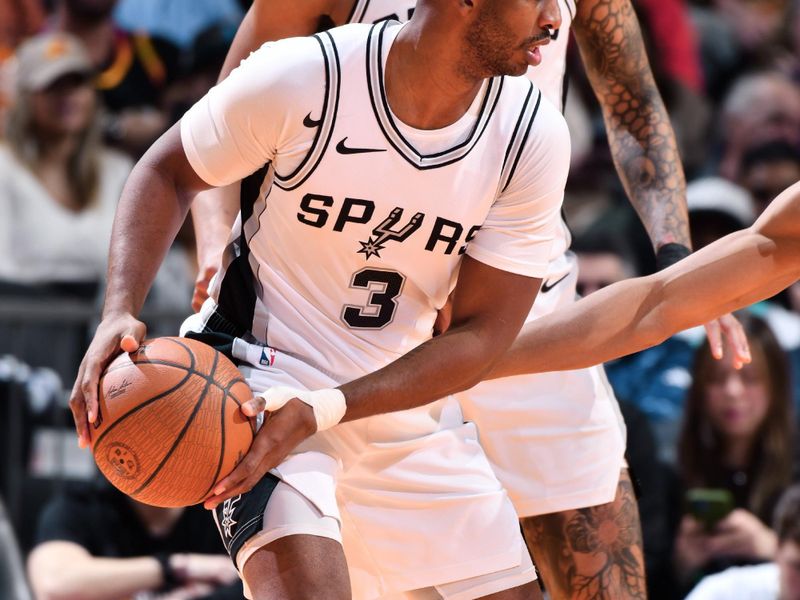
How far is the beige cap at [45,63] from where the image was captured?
7344 mm

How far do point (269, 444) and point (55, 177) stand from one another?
15.5 ft

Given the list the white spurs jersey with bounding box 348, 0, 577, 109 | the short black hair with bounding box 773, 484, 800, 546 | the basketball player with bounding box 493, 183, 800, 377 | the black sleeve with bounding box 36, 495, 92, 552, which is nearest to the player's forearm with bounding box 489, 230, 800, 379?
→ the basketball player with bounding box 493, 183, 800, 377

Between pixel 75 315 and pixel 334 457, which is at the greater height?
pixel 334 457

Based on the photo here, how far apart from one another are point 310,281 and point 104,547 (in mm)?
2755

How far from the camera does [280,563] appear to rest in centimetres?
316

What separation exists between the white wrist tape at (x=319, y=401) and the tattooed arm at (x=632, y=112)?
4.57ft

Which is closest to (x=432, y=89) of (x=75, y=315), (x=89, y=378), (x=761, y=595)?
(x=89, y=378)

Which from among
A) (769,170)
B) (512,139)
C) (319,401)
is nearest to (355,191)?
(512,139)

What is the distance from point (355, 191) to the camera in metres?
3.33

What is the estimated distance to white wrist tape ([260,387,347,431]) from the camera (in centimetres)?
316

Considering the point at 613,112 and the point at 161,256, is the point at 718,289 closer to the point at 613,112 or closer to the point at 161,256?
the point at 613,112

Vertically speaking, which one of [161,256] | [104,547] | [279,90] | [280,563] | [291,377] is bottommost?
[104,547]

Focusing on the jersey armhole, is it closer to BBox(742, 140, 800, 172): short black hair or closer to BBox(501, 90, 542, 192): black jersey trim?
BBox(501, 90, 542, 192): black jersey trim

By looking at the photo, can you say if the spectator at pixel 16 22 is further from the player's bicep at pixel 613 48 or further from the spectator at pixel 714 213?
the player's bicep at pixel 613 48
